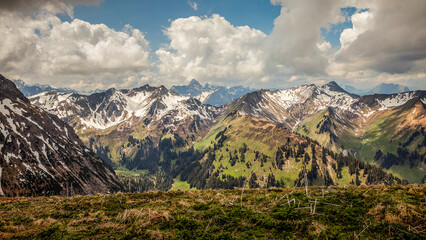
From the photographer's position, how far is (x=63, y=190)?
5743 inches

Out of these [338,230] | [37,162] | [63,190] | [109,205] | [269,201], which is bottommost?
[63,190]

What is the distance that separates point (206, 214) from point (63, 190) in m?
180

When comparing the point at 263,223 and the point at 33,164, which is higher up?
the point at 263,223

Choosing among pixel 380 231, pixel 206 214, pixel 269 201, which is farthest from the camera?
pixel 269 201

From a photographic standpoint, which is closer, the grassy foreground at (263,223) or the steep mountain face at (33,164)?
the grassy foreground at (263,223)

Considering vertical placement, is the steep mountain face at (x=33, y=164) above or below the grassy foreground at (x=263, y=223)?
below

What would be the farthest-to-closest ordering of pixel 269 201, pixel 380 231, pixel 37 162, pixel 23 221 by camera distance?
1. pixel 37 162
2. pixel 269 201
3. pixel 23 221
4. pixel 380 231

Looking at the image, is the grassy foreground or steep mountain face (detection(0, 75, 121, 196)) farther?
steep mountain face (detection(0, 75, 121, 196))

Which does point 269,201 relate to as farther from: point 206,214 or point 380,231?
point 380,231

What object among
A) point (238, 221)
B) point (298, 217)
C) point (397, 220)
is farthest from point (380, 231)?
point (238, 221)

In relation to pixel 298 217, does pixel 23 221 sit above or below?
below

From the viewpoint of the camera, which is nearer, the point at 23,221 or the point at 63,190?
the point at 23,221

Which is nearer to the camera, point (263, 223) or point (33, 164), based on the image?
point (263, 223)

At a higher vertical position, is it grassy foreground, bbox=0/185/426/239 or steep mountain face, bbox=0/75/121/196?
grassy foreground, bbox=0/185/426/239
